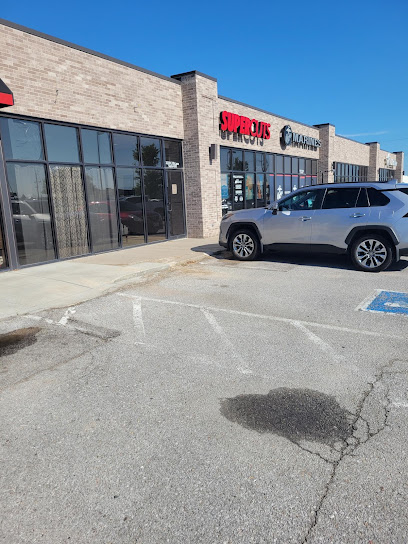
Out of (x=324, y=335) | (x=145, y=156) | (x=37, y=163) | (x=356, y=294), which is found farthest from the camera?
(x=145, y=156)

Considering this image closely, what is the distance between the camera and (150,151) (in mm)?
13258

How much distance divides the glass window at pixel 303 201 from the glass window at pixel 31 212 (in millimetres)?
5927

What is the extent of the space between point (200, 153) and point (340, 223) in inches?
281

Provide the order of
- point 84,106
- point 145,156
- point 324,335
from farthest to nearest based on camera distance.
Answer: point 145,156 → point 84,106 → point 324,335

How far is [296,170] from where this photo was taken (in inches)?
902

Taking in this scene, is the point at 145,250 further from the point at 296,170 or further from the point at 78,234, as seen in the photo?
the point at 296,170

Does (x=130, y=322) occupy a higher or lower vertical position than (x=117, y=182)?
lower

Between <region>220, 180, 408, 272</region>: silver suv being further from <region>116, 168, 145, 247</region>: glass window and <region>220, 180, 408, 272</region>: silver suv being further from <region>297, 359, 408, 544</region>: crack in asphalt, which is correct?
<region>297, 359, 408, 544</region>: crack in asphalt

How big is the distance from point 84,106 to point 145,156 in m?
2.70

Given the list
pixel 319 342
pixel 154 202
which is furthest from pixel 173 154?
pixel 319 342

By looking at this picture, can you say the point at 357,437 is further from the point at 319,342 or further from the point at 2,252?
the point at 2,252

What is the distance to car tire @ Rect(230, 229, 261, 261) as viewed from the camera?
397 inches

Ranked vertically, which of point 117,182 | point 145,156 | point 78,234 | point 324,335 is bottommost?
point 324,335

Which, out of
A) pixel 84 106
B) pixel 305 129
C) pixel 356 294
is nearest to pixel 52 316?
pixel 356 294
